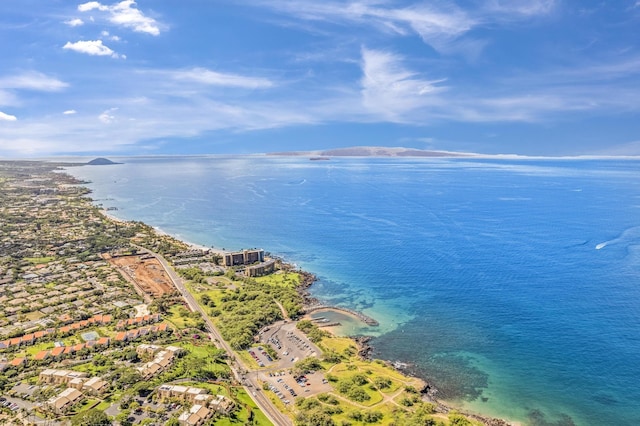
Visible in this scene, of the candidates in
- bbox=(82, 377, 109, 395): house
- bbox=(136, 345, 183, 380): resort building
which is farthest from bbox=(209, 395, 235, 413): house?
bbox=(82, 377, 109, 395): house

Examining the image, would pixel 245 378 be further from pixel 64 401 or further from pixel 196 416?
pixel 64 401

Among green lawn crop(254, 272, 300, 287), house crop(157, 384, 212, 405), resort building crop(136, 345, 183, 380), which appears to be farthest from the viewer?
green lawn crop(254, 272, 300, 287)

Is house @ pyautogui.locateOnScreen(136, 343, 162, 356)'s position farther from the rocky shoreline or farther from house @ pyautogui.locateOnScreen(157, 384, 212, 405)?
the rocky shoreline

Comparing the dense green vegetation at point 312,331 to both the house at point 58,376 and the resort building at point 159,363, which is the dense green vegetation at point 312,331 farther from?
the house at point 58,376

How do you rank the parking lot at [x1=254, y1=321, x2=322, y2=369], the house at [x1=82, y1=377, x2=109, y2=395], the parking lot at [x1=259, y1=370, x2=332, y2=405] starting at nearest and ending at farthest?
the house at [x1=82, y1=377, x2=109, y2=395]
the parking lot at [x1=259, y1=370, x2=332, y2=405]
the parking lot at [x1=254, y1=321, x2=322, y2=369]

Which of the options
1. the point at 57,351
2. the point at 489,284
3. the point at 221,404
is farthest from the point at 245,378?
the point at 489,284

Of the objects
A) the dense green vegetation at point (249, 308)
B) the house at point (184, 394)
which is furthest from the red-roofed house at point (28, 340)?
the house at point (184, 394)
